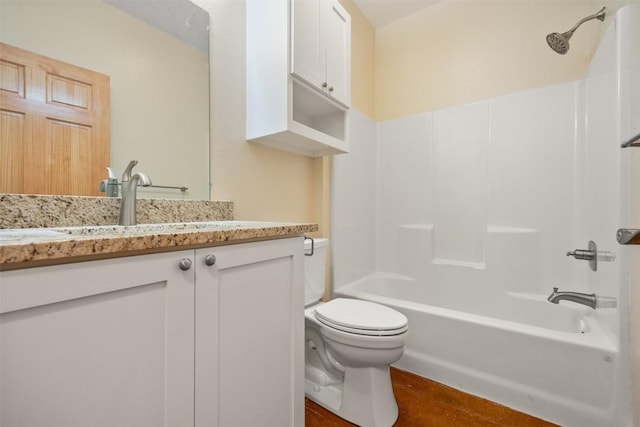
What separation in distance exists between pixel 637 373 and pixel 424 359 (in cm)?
84

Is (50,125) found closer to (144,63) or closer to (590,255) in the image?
(144,63)

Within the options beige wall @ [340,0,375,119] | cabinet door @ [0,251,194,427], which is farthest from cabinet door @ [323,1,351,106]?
cabinet door @ [0,251,194,427]

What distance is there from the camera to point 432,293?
2176 mm

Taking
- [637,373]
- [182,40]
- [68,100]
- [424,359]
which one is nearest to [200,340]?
[68,100]

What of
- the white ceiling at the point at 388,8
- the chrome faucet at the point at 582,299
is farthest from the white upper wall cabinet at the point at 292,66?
the chrome faucet at the point at 582,299

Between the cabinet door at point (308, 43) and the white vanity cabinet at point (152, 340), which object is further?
the cabinet door at point (308, 43)

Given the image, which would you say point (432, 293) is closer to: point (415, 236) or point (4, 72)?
point (415, 236)

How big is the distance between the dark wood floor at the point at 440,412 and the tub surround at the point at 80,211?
43.3 inches

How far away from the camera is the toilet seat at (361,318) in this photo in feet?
3.87

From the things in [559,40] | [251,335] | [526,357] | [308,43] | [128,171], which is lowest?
[526,357]

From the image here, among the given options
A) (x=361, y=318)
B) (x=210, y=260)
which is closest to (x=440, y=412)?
(x=361, y=318)

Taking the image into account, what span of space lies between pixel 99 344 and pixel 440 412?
4.78 feet

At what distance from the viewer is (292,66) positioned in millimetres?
1260

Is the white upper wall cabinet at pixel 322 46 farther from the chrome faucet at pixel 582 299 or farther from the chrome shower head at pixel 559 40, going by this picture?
the chrome faucet at pixel 582 299
